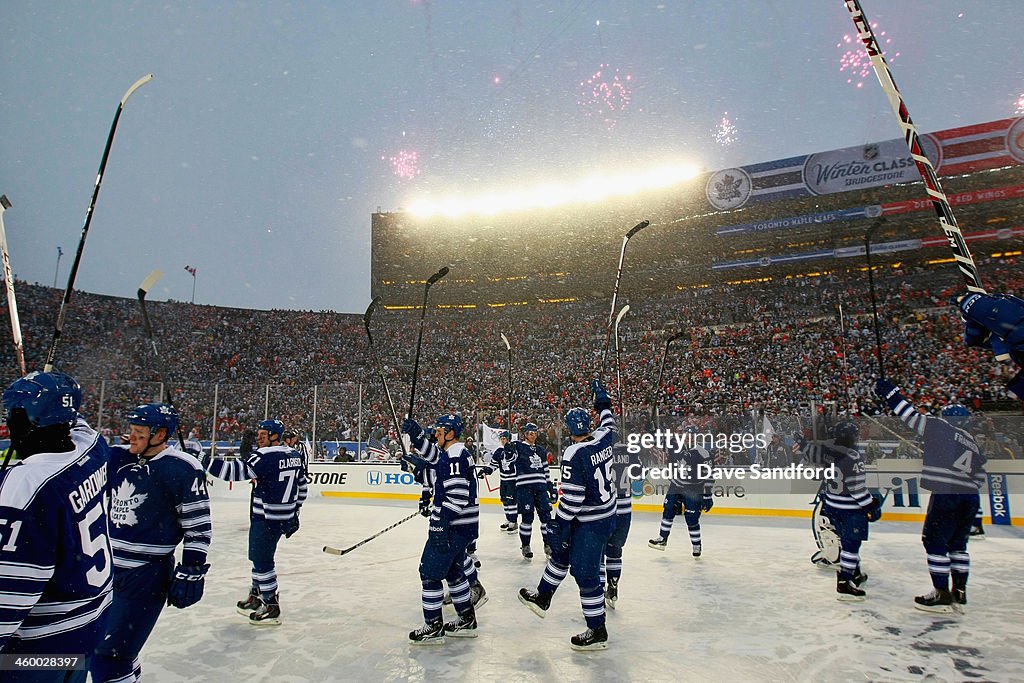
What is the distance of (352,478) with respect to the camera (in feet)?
57.4

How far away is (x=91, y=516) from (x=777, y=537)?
436 inches

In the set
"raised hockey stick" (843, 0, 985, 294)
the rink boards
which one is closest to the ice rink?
the rink boards

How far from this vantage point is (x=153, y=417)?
12.6ft

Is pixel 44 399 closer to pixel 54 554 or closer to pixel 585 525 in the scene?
pixel 54 554

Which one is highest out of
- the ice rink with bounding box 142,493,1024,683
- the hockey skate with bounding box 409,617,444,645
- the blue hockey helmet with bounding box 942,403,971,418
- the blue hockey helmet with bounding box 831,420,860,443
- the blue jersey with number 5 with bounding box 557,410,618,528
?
the blue hockey helmet with bounding box 942,403,971,418

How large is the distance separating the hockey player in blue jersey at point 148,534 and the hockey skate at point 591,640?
10.2 ft

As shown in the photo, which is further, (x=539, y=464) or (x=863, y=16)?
(x=539, y=464)

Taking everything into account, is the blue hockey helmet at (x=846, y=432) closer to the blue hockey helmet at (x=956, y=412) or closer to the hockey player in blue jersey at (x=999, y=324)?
the blue hockey helmet at (x=956, y=412)

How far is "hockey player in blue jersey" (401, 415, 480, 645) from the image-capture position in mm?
5246

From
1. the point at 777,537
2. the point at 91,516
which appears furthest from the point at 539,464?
the point at 91,516

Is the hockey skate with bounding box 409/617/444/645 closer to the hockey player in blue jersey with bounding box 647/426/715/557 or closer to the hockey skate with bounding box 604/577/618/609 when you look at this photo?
the hockey skate with bounding box 604/577/618/609

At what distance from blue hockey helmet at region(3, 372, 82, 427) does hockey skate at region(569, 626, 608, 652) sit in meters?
4.23

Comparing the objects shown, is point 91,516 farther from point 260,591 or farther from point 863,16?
point 863,16

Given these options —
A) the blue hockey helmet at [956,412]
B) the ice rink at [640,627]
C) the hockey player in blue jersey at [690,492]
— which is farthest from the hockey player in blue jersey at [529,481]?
the blue hockey helmet at [956,412]
